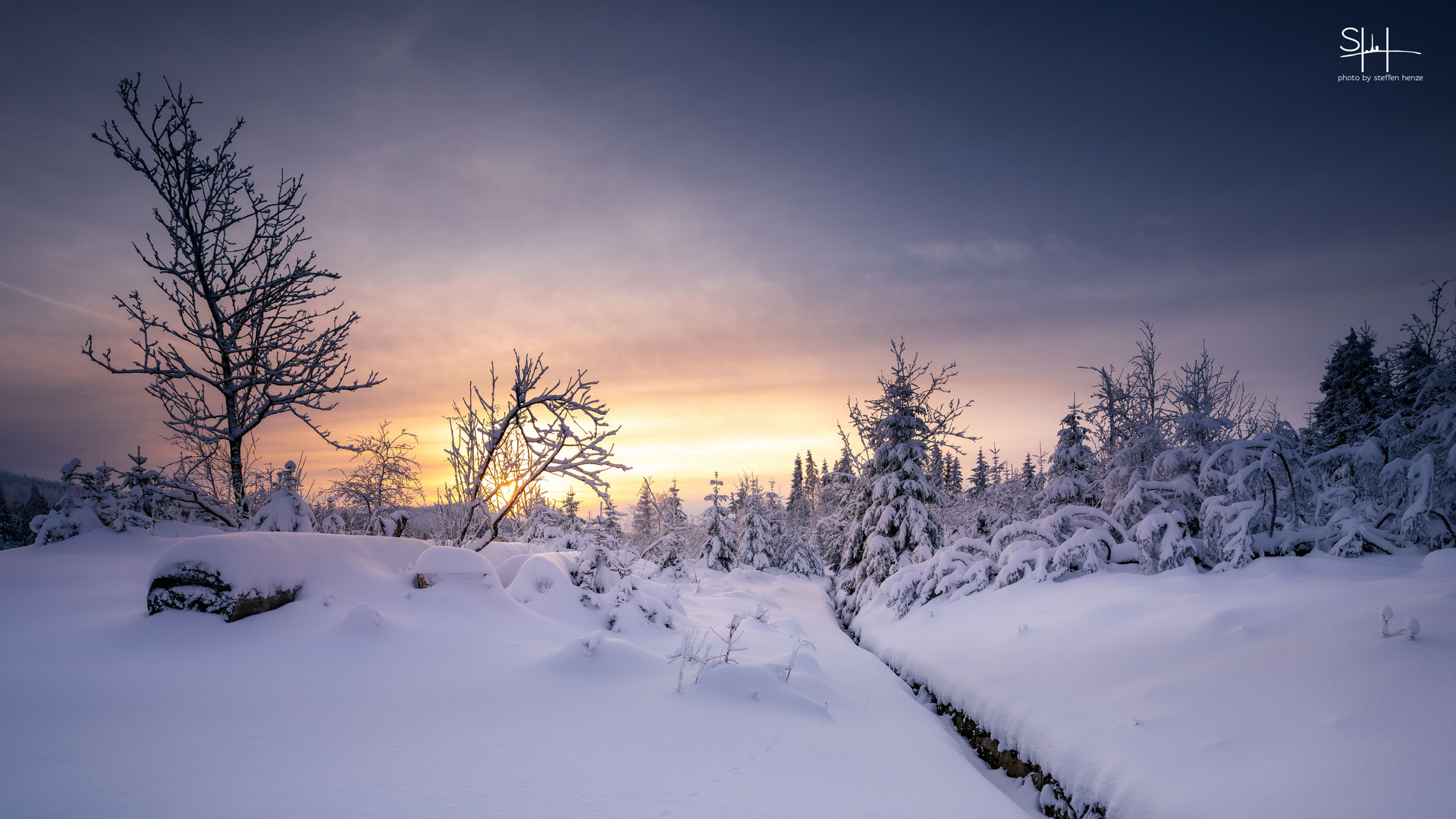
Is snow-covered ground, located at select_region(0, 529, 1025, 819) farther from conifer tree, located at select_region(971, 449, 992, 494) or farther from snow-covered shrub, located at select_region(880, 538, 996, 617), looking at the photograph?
conifer tree, located at select_region(971, 449, 992, 494)

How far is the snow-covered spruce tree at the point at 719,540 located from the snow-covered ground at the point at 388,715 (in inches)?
947

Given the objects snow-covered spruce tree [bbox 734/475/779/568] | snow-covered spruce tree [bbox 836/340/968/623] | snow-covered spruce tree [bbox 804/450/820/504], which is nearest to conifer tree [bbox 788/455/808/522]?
snow-covered spruce tree [bbox 804/450/820/504]

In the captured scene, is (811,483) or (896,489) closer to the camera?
(896,489)

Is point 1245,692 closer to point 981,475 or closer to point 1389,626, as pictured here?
point 1389,626

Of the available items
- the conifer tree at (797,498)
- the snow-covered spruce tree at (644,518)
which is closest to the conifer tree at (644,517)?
the snow-covered spruce tree at (644,518)

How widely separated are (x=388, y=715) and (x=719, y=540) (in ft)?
90.1

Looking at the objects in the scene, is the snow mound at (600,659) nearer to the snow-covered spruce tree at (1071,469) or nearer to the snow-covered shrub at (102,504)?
the snow-covered shrub at (102,504)

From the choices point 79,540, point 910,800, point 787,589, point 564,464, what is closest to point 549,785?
point 910,800

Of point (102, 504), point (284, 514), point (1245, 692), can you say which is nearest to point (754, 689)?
point (1245, 692)

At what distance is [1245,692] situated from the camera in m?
4.63

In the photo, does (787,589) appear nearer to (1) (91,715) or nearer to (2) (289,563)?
(2) (289,563)

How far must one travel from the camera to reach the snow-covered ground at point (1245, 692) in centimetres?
362

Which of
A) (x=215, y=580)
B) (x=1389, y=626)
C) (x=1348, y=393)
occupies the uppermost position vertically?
(x=1348, y=393)

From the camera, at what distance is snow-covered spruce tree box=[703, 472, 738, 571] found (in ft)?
98.8
